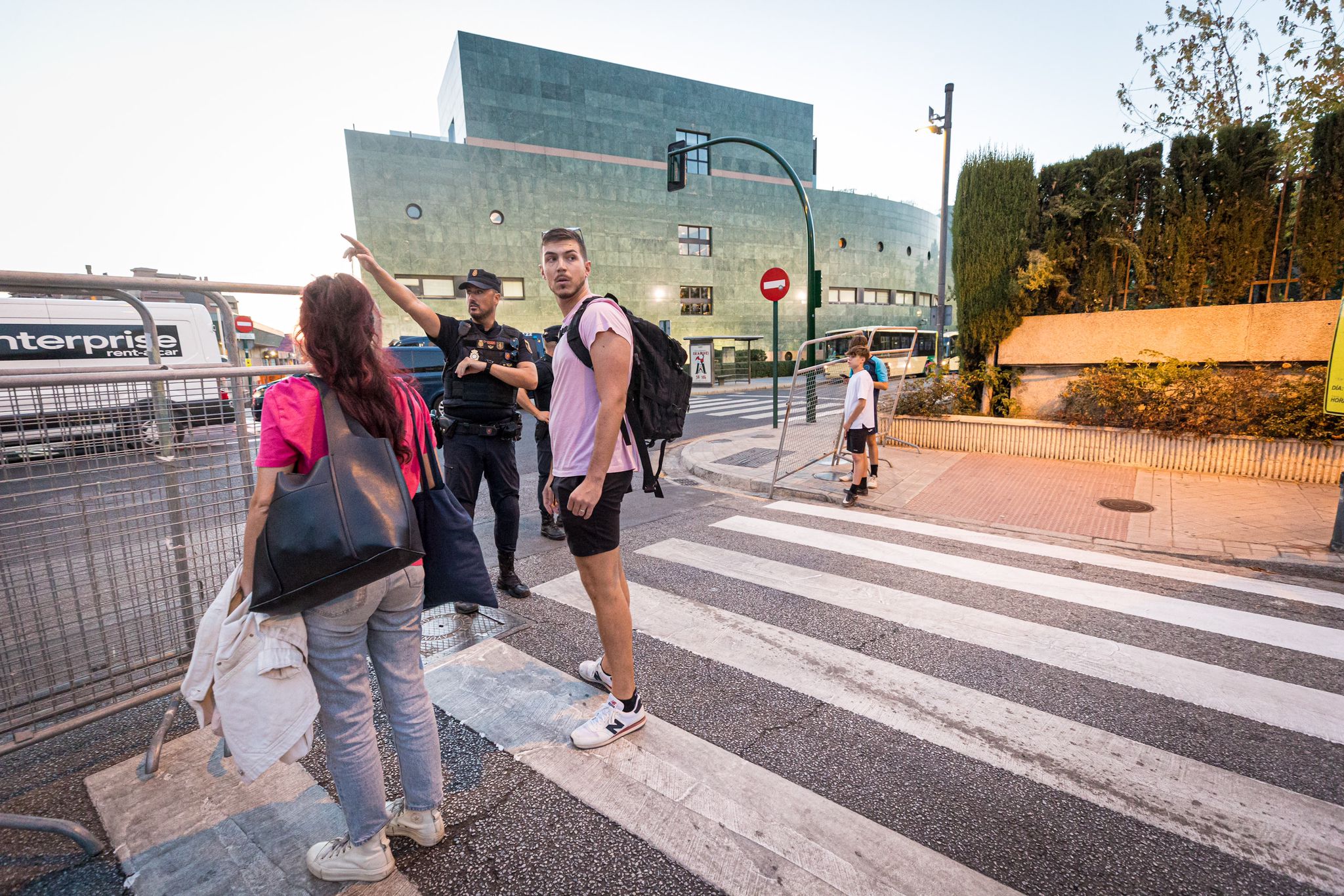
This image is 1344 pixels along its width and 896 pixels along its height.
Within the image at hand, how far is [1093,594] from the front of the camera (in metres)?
4.19

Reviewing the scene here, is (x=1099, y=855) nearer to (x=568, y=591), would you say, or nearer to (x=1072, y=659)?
(x=1072, y=659)

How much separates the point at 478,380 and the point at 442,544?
2.17 metres

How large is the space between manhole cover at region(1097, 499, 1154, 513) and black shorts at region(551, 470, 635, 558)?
585 centimetres

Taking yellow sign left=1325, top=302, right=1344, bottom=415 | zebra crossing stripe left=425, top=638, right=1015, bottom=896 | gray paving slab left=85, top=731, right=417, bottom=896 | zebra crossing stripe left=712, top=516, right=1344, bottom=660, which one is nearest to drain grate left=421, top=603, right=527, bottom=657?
zebra crossing stripe left=425, top=638, right=1015, bottom=896

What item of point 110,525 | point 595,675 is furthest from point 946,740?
point 110,525

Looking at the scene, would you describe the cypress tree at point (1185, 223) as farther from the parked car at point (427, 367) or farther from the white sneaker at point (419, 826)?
the parked car at point (427, 367)

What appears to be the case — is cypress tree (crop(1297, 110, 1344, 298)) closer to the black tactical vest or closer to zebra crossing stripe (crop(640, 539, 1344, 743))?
zebra crossing stripe (crop(640, 539, 1344, 743))

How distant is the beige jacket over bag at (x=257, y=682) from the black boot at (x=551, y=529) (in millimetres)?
3743

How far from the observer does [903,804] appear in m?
2.26

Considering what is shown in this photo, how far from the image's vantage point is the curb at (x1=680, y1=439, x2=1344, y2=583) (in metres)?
4.50

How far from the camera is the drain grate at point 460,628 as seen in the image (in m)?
3.52

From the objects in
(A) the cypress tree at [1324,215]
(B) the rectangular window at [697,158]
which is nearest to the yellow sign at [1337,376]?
(A) the cypress tree at [1324,215]

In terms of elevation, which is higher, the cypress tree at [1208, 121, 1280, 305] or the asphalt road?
the cypress tree at [1208, 121, 1280, 305]

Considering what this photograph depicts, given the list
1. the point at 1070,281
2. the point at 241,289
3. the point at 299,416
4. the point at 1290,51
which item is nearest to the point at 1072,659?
the point at 299,416
